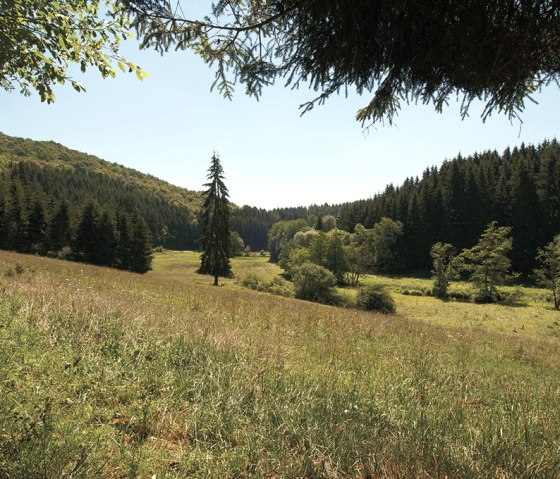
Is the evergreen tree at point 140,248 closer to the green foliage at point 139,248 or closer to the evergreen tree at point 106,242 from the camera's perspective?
the green foliage at point 139,248

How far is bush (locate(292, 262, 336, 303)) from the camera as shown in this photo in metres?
42.6

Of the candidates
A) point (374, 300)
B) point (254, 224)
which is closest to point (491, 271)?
point (374, 300)

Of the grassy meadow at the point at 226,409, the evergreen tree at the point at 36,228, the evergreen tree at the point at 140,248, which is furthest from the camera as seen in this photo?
the evergreen tree at the point at 140,248

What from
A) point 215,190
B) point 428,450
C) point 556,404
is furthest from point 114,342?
point 215,190

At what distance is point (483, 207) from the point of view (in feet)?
258

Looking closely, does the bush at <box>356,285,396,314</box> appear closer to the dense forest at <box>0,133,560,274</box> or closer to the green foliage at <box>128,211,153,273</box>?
the dense forest at <box>0,133,560,274</box>

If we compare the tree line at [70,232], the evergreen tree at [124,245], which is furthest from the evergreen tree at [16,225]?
the evergreen tree at [124,245]

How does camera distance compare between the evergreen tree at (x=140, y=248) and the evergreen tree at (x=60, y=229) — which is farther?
the evergreen tree at (x=140, y=248)

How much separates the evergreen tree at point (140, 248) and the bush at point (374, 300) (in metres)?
35.5

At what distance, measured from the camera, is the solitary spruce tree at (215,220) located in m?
40.8

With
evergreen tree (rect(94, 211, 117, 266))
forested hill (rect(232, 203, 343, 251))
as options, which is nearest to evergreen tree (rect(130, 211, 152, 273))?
evergreen tree (rect(94, 211, 117, 266))

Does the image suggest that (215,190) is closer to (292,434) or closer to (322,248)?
(322,248)

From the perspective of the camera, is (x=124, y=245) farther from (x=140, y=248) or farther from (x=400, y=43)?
(x=400, y=43)

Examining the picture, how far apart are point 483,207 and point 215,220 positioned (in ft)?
228
